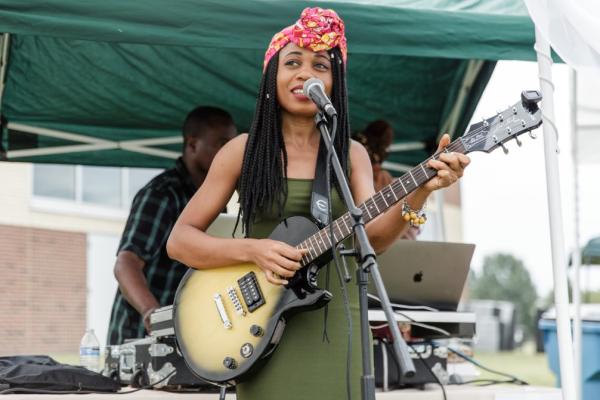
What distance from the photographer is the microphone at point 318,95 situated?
2.60 metres

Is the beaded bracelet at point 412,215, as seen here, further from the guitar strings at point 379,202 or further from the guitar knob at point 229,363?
the guitar knob at point 229,363

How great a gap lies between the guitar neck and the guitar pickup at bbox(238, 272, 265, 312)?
0.20 meters

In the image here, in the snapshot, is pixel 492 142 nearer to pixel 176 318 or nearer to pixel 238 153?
pixel 238 153

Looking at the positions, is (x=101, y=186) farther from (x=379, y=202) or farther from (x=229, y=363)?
(x=379, y=202)

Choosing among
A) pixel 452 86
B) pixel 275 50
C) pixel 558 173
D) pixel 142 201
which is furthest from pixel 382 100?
pixel 275 50

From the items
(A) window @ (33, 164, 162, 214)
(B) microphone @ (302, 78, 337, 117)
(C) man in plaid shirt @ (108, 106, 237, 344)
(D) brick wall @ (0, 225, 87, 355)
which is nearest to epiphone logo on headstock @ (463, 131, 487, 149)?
(B) microphone @ (302, 78, 337, 117)

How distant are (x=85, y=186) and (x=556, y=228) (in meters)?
15.5

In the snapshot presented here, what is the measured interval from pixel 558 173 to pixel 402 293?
0.94 meters

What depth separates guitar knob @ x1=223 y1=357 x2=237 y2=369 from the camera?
114 inches

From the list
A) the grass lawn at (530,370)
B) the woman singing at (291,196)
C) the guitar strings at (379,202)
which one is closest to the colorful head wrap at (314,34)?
the woman singing at (291,196)

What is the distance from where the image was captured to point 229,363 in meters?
2.90

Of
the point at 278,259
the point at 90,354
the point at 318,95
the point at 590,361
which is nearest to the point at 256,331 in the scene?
the point at 278,259

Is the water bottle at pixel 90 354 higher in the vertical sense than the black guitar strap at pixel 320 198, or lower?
A: lower

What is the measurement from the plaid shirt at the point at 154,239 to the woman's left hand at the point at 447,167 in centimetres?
243
